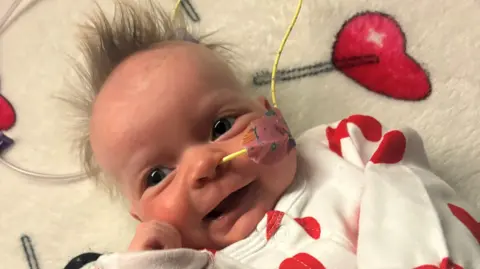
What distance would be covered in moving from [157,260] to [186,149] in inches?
7.0

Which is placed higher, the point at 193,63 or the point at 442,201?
the point at 193,63

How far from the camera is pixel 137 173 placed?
3.18ft

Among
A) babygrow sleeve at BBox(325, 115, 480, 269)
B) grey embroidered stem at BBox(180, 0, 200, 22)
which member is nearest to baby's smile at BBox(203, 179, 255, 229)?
babygrow sleeve at BBox(325, 115, 480, 269)

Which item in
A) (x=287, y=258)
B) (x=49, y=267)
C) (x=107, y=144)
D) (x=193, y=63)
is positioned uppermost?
(x=193, y=63)

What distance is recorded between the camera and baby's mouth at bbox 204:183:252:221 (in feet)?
3.08

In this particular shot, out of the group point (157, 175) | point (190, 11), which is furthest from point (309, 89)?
point (157, 175)

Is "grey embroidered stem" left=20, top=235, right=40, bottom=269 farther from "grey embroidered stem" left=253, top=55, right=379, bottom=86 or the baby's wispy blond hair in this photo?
"grey embroidered stem" left=253, top=55, right=379, bottom=86

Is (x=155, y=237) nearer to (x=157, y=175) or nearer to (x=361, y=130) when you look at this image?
(x=157, y=175)

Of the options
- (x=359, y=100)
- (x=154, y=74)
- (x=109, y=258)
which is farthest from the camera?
(x=359, y=100)

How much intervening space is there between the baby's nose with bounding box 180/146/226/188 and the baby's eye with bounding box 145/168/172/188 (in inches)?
1.5

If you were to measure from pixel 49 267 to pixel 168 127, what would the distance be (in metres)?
0.42

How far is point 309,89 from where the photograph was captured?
1230 millimetres

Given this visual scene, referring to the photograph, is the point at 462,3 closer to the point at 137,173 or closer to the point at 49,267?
the point at 137,173

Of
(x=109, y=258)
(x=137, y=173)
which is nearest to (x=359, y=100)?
(x=137, y=173)
